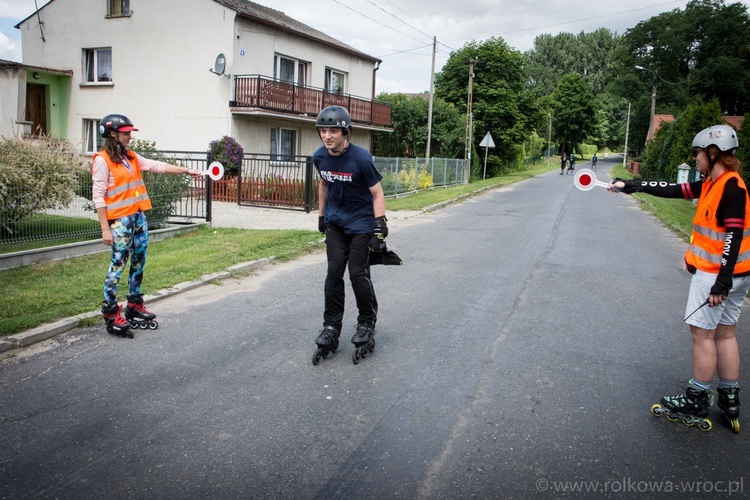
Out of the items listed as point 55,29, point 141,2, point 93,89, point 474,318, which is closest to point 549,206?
point 474,318

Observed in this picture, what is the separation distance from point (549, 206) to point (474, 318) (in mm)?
14910

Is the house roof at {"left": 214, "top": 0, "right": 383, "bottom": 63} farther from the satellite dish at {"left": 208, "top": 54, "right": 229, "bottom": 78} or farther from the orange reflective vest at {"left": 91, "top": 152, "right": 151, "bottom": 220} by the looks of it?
the orange reflective vest at {"left": 91, "top": 152, "right": 151, "bottom": 220}

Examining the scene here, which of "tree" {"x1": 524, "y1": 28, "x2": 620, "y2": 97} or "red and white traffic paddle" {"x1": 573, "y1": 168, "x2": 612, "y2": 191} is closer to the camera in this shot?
"red and white traffic paddle" {"x1": 573, "y1": 168, "x2": 612, "y2": 191}

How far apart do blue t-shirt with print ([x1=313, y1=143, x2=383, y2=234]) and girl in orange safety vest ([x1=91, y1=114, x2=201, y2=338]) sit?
71.4 inches

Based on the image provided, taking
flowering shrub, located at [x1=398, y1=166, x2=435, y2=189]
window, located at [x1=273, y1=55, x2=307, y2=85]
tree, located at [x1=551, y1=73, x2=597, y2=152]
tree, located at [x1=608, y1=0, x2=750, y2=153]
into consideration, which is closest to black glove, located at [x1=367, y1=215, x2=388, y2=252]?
flowering shrub, located at [x1=398, y1=166, x2=435, y2=189]

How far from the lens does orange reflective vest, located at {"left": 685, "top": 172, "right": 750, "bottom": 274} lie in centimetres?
380

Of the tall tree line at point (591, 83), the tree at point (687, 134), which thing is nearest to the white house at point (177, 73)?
the tall tree line at point (591, 83)

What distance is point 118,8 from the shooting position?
22.9m

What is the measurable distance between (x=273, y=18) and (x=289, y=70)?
2.09 m

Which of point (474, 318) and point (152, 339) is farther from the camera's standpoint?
point (474, 318)

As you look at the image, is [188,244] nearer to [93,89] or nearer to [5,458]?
[5,458]

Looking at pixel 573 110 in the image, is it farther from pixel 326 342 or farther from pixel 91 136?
pixel 326 342

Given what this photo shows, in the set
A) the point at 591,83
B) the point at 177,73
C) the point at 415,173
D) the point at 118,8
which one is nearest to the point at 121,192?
the point at 177,73

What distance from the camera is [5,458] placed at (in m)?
3.28
